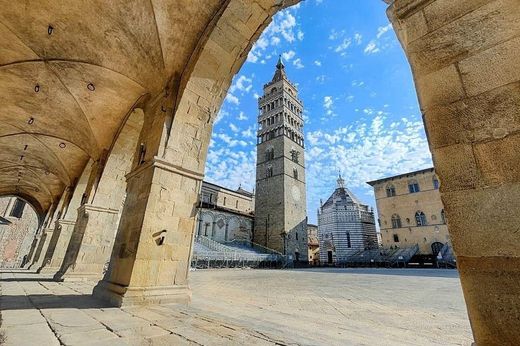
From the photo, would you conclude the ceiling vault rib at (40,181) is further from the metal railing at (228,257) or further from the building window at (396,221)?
the building window at (396,221)

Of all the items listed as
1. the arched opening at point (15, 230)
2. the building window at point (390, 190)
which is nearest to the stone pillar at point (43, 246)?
the arched opening at point (15, 230)

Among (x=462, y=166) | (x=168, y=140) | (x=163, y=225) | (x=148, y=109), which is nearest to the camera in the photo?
(x=462, y=166)

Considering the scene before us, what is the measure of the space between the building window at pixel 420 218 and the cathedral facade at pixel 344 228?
26.8 feet

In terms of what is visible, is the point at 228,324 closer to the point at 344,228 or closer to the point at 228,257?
the point at 228,257

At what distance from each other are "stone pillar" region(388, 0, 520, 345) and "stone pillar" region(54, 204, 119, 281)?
9421 mm

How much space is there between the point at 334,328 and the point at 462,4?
328 centimetres

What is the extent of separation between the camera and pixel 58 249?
10.3 m

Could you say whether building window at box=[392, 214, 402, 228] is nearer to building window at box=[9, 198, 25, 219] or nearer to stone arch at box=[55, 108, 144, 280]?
stone arch at box=[55, 108, 144, 280]

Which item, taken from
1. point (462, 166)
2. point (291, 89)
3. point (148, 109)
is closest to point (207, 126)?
point (148, 109)

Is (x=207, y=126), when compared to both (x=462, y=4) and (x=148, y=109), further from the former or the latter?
(x=462, y=4)

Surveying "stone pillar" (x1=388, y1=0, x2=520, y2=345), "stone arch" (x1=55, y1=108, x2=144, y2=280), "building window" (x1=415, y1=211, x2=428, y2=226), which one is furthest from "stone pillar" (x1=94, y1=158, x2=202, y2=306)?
"building window" (x1=415, y1=211, x2=428, y2=226)

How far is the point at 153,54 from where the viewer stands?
5785 mm

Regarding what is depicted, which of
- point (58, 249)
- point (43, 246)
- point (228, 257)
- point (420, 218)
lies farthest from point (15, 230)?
point (420, 218)

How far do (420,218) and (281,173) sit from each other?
15.9 meters
